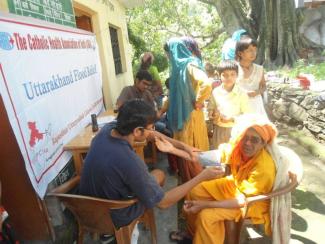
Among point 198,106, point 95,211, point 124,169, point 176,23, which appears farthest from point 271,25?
point 176,23

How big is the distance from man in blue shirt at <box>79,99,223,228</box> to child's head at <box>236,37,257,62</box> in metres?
1.87

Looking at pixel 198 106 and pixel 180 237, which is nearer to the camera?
pixel 180 237

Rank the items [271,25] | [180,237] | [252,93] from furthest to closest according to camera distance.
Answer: [271,25] < [252,93] < [180,237]

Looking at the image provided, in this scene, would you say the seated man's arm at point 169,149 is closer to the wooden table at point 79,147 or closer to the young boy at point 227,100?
the wooden table at point 79,147

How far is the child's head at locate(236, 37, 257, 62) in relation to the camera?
3279 millimetres

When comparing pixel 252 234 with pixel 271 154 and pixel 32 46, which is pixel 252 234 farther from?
pixel 32 46

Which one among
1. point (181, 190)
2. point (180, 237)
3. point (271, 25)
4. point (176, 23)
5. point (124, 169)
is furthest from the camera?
point (176, 23)

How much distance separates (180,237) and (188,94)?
144 cm

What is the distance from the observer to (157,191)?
185cm

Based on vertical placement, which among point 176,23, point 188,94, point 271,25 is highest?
point 176,23

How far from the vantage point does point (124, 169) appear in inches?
70.5

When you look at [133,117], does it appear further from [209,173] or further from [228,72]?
[228,72]

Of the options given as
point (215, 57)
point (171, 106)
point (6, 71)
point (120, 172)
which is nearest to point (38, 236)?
point (120, 172)

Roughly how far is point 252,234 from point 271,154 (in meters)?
1.04
